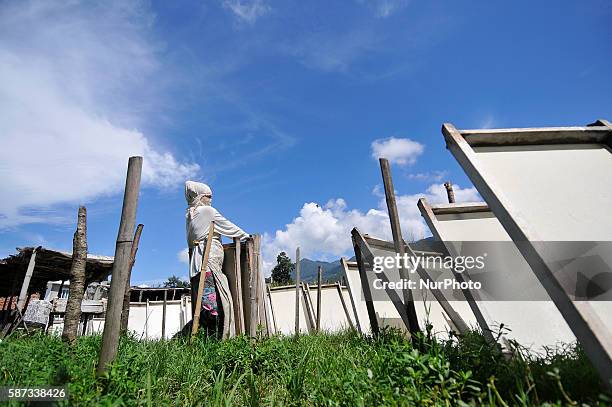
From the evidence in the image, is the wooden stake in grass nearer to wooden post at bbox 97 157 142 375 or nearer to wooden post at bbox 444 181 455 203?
wooden post at bbox 97 157 142 375

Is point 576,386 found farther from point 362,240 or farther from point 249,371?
point 362,240

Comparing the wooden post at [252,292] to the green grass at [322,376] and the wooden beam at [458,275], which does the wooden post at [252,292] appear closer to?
the green grass at [322,376]

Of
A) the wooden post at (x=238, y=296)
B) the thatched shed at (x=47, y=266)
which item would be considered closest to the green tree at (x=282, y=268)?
the thatched shed at (x=47, y=266)

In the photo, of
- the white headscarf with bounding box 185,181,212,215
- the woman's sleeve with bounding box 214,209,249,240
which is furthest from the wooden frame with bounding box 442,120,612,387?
the white headscarf with bounding box 185,181,212,215

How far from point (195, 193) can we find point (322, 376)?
3.84 metres

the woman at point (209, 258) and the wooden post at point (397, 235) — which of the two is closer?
the wooden post at point (397, 235)

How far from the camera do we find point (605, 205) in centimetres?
237

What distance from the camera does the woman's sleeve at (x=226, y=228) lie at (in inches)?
218

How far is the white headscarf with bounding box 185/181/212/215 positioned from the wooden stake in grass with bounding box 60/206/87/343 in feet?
6.92

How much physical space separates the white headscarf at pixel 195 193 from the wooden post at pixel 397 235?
10.2 feet

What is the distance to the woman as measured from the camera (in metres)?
5.16

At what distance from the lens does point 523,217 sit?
193 cm

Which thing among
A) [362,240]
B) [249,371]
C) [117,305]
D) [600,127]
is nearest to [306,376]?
[249,371]

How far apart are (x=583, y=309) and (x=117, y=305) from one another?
2669mm
